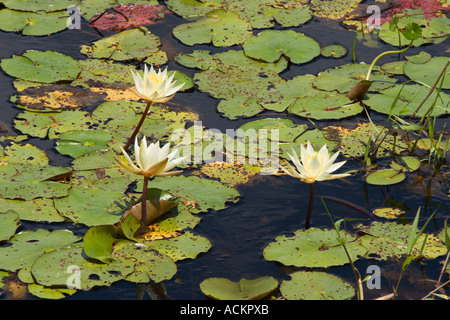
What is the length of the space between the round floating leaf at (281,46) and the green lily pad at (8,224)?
117 inches

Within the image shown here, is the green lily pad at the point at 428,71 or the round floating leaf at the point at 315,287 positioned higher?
the green lily pad at the point at 428,71

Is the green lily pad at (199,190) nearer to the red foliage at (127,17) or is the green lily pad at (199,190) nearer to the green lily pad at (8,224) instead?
the green lily pad at (8,224)

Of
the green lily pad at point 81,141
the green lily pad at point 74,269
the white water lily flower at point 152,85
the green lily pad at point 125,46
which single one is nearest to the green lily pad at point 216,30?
the green lily pad at point 125,46

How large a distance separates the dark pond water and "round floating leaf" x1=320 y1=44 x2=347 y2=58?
24cm

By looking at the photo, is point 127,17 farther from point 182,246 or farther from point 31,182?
point 182,246

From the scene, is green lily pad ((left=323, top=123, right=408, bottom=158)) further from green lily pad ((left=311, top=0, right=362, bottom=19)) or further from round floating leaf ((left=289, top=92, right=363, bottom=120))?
green lily pad ((left=311, top=0, right=362, bottom=19))

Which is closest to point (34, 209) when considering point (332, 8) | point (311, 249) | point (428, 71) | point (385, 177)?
point (311, 249)

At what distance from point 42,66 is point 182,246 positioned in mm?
2695

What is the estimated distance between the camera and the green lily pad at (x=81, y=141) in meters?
4.30

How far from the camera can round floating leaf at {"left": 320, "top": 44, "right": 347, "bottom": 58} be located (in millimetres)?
5688

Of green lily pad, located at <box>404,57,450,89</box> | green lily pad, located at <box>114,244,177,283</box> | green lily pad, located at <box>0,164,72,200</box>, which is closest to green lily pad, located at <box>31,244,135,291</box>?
green lily pad, located at <box>114,244,177,283</box>

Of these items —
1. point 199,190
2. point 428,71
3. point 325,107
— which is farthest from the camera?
point 428,71

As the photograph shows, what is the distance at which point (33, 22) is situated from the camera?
19.5 feet
